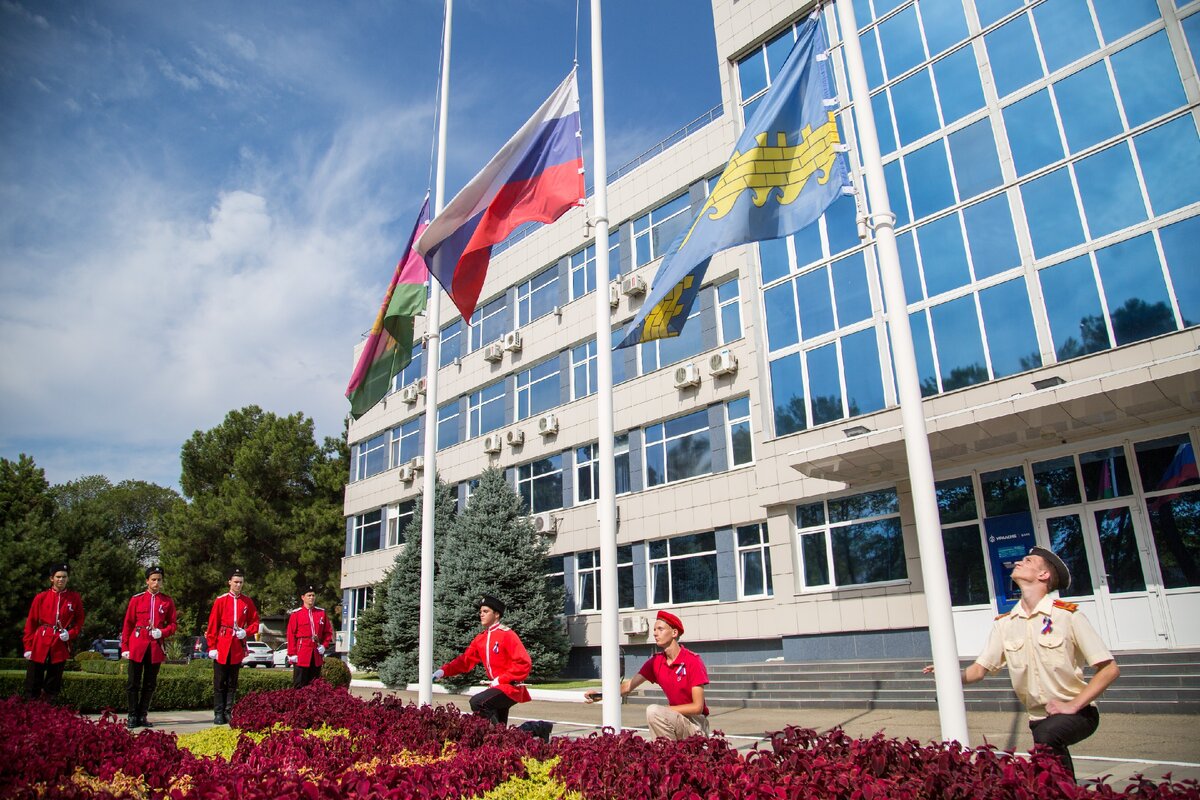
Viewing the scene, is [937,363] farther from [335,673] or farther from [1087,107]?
[335,673]

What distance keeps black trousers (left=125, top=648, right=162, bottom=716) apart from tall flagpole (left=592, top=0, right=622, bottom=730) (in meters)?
6.81

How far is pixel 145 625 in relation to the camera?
1102cm

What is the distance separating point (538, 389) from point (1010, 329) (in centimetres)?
1542

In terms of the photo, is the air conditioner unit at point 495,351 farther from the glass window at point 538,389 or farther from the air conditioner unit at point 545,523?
the air conditioner unit at point 545,523

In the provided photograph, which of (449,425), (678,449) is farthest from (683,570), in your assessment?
(449,425)

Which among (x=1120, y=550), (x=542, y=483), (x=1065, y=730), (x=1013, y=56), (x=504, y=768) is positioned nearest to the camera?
(x=1065, y=730)

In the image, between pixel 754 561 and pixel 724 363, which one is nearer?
pixel 754 561

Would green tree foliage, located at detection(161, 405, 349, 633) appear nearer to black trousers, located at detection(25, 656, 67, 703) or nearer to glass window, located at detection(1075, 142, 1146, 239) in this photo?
black trousers, located at detection(25, 656, 67, 703)

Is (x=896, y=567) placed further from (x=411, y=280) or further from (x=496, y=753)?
(x=496, y=753)

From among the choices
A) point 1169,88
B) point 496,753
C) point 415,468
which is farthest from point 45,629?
point 415,468

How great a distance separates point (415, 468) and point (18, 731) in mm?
25908

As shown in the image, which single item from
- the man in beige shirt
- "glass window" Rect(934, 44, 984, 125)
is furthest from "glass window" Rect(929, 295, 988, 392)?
the man in beige shirt

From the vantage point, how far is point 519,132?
9523 millimetres

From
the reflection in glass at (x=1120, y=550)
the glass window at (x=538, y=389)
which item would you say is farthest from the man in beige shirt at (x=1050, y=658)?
the glass window at (x=538, y=389)
